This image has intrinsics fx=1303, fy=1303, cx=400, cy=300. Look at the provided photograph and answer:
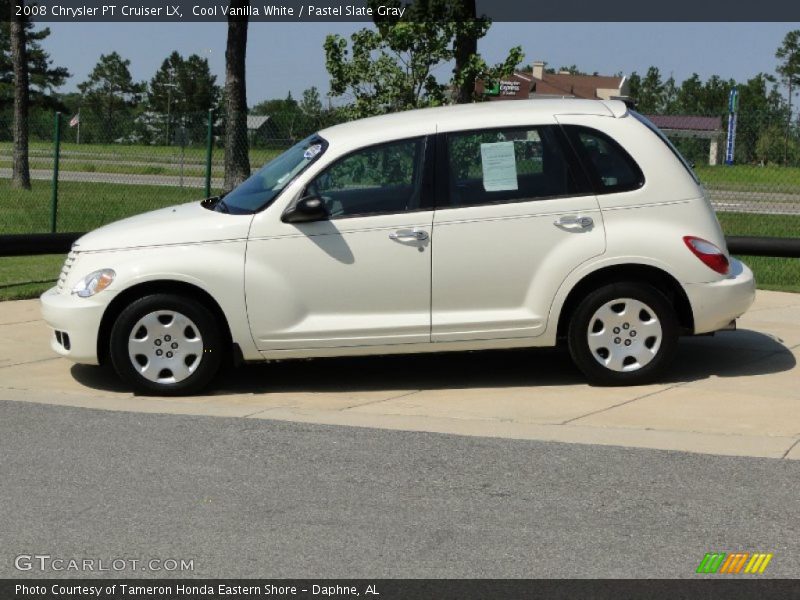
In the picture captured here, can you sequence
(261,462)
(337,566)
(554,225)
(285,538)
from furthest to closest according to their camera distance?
(554,225) < (261,462) < (285,538) < (337,566)

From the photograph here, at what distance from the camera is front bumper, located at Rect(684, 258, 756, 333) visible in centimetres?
835

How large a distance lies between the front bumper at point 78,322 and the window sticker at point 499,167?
2.52 meters

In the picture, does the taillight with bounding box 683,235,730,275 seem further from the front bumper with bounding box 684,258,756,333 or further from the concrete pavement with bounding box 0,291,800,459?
the concrete pavement with bounding box 0,291,800,459

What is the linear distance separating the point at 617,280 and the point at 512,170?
975 millimetres

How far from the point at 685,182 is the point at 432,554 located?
13.5 ft

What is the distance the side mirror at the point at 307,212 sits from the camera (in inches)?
324

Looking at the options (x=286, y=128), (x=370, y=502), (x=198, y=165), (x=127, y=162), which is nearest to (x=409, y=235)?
(x=370, y=502)

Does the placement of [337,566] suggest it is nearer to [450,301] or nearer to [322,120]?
[450,301]

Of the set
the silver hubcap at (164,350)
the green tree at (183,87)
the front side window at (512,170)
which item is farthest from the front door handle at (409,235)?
the green tree at (183,87)

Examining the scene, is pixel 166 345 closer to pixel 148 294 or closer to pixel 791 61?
pixel 148 294

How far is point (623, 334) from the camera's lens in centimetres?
836

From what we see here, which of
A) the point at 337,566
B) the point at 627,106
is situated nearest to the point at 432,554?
the point at 337,566

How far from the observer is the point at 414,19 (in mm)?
18453
